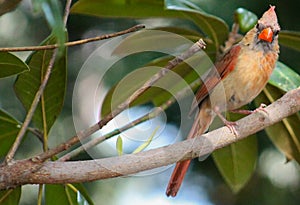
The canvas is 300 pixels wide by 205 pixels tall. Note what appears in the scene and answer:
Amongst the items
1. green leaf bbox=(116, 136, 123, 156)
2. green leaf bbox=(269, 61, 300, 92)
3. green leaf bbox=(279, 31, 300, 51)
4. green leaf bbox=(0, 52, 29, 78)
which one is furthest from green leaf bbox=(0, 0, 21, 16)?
green leaf bbox=(279, 31, 300, 51)

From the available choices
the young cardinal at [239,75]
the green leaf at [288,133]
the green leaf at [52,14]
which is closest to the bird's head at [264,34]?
the young cardinal at [239,75]

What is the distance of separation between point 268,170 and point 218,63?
68 cm

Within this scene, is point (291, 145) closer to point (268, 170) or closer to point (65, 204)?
point (268, 170)

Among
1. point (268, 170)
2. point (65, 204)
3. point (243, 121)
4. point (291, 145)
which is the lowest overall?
point (268, 170)

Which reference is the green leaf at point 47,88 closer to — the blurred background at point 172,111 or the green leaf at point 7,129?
the green leaf at point 7,129

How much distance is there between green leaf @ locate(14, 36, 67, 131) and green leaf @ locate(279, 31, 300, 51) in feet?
2.03

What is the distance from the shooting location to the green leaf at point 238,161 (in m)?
1.85

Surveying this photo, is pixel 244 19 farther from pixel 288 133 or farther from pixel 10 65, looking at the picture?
pixel 10 65

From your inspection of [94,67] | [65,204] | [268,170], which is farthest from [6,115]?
[268,170]

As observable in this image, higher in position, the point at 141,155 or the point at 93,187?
the point at 141,155

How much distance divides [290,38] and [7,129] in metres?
0.77

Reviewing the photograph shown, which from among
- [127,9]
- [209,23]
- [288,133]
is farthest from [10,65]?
[288,133]

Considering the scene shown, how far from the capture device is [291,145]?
177cm

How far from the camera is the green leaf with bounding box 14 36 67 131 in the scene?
145 centimetres
